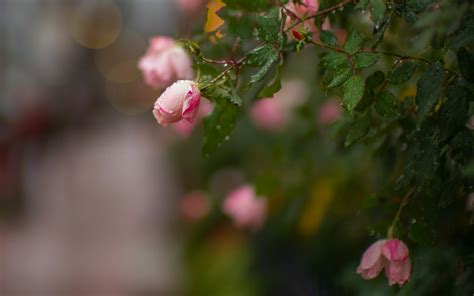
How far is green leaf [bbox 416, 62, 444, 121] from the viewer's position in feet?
3.28

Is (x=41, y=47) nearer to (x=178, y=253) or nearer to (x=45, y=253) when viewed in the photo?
(x=45, y=253)

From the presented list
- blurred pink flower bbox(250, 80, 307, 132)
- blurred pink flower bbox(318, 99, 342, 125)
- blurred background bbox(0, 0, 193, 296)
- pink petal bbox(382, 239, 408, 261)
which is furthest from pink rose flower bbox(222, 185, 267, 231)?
blurred background bbox(0, 0, 193, 296)

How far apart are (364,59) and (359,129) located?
0.10 metres

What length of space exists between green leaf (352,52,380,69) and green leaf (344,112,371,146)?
8cm

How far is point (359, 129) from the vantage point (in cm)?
108

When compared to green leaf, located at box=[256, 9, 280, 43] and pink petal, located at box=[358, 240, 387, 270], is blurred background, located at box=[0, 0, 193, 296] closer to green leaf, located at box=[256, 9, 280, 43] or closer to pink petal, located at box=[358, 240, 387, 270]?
pink petal, located at box=[358, 240, 387, 270]

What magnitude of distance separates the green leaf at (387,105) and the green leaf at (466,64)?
0.32ft

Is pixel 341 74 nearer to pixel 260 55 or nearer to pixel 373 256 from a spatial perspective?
pixel 260 55

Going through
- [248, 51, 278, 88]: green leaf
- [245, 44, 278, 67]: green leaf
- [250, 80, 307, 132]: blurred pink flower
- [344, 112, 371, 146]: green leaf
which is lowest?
[250, 80, 307, 132]: blurred pink flower

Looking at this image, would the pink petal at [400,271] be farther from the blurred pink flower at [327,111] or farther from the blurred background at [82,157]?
the blurred background at [82,157]

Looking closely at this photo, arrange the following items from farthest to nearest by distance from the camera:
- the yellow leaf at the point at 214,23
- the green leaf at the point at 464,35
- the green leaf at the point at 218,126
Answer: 1. the yellow leaf at the point at 214,23
2. the green leaf at the point at 218,126
3. the green leaf at the point at 464,35

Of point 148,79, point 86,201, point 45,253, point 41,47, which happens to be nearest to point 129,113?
point 41,47

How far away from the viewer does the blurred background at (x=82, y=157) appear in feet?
13.9

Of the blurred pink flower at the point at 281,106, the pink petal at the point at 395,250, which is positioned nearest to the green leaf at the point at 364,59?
the pink petal at the point at 395,250
